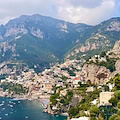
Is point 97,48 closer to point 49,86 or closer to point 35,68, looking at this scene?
point 35,68

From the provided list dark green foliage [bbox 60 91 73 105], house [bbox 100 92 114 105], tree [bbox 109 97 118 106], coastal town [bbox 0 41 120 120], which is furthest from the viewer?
dark green foliage [bbox 60 91 73 105]

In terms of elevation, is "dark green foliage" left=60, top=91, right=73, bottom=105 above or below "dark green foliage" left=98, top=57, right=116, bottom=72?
below

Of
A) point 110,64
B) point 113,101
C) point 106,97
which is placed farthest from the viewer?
point 110,64

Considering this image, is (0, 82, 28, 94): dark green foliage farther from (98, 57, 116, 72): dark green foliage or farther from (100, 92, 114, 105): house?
(100, 92, 114, 105): house

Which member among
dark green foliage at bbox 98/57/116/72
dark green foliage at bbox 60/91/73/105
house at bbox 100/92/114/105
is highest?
dark green foliage at bbox 98/57/116/72

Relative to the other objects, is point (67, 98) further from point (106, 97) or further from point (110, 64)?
point (106, 97)

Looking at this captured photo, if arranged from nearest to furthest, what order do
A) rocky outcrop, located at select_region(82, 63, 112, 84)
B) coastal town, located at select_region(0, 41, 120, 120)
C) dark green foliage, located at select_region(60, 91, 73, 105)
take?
coastal town, located at select_region(0, 41, 120, 120) → dark green foliage, located at select_region(60, 91, 73, 105) → rocky outcrop, located at select_region(82, 63, 112, 84)

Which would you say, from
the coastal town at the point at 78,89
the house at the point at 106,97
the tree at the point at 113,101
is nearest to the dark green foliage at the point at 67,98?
the coastal town at the point at 78,89

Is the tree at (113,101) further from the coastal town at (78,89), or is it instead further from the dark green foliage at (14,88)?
the dark green foliage at (14,88)

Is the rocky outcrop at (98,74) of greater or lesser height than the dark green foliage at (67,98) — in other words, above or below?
above

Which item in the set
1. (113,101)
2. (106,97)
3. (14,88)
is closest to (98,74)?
(106,97)

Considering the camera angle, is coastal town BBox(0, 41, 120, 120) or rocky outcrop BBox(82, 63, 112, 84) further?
rocky outcrop BBox(82, 63, 112, 84)

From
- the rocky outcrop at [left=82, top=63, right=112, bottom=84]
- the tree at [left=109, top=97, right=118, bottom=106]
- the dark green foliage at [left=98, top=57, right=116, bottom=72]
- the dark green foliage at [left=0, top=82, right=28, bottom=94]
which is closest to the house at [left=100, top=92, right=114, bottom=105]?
the tree at [left=109, top=97, right=118, bottom=106]
